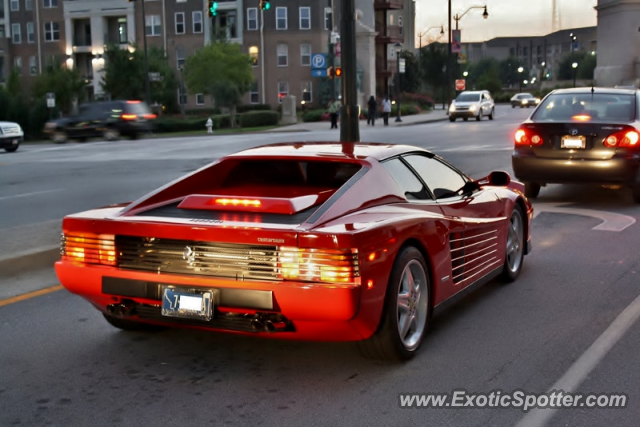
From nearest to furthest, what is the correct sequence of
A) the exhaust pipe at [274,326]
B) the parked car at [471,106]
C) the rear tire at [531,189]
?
1. the exhaust pipe at [274,326]
2. the rear tire at [531,189]
3. the parked car at [471,106]

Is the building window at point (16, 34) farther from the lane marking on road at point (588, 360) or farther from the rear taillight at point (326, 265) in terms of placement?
the rear taillight at point (326, 265)

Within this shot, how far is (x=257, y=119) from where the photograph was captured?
55.4 m

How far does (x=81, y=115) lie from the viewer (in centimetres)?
3794

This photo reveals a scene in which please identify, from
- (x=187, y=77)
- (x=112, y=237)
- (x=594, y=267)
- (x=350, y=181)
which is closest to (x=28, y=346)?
(x=112, y=237)

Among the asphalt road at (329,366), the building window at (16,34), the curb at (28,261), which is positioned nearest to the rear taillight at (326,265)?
the asphalt road at (329,366)

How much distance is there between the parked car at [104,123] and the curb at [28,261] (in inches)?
1164

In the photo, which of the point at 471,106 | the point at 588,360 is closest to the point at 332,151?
the point at 588,360

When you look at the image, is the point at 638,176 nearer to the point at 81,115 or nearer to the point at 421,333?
the point at 421,333

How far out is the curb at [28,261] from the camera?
7922 mm

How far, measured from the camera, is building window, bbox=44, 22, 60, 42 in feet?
254

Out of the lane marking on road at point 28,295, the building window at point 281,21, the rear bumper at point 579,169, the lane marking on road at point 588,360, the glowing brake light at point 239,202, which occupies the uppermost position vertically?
the building window at point 281,21

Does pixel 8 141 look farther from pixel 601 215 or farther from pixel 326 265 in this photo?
pixel 326 265

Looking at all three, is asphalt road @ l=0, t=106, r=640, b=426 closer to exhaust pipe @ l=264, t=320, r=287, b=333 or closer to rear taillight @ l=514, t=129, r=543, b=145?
exhaust pipe @ l=264, t=320, r=287, b=333

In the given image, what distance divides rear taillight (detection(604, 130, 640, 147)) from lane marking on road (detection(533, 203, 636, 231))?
37.8 inches
